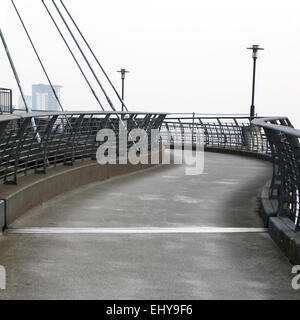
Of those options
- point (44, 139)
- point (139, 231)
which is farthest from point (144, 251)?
point (44, 139)

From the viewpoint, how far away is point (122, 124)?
12852 mm

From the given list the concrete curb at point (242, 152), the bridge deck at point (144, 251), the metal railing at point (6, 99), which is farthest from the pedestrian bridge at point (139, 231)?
the metal railing at point (6, 99)

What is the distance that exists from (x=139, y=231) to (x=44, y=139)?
9.05ft

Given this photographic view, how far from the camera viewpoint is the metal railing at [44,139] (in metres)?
7.04

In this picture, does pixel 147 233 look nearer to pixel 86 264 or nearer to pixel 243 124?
pixel 86 264

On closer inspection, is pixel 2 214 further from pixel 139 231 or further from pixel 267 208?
pixel 267 208

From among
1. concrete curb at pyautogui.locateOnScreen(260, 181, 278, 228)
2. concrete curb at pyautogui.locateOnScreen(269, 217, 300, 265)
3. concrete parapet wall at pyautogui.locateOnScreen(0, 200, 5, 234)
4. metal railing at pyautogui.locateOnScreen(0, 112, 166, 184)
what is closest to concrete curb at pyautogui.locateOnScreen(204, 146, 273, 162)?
metal railing at pyautogui.locateOnScreen(0, 112, 166, 184)

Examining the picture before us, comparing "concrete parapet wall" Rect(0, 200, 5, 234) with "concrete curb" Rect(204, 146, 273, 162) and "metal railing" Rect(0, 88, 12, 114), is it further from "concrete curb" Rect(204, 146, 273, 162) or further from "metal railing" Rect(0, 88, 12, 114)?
"metal railing" Rect(0, 88, 12, 114)

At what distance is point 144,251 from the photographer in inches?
213

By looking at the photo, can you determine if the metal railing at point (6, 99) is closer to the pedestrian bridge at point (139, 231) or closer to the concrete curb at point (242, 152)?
the concrete curb at point (242, 152)

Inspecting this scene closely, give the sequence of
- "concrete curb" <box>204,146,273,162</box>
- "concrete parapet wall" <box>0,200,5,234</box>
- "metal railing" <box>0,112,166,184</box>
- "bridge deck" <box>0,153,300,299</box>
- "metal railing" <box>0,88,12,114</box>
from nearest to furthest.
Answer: "bridge deck" <box>0,153,300,299</box> → "concrete parapet wall" <box>0,200,5,234</box> → "metal railing" <box>0,112,166,184</box> → "concrete curb" <box>204,146,273,162</box> → "metal railing" <box>0,88,12,114</box>

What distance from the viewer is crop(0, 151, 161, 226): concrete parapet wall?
21.9 feet

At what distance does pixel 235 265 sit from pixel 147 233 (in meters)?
1.45
